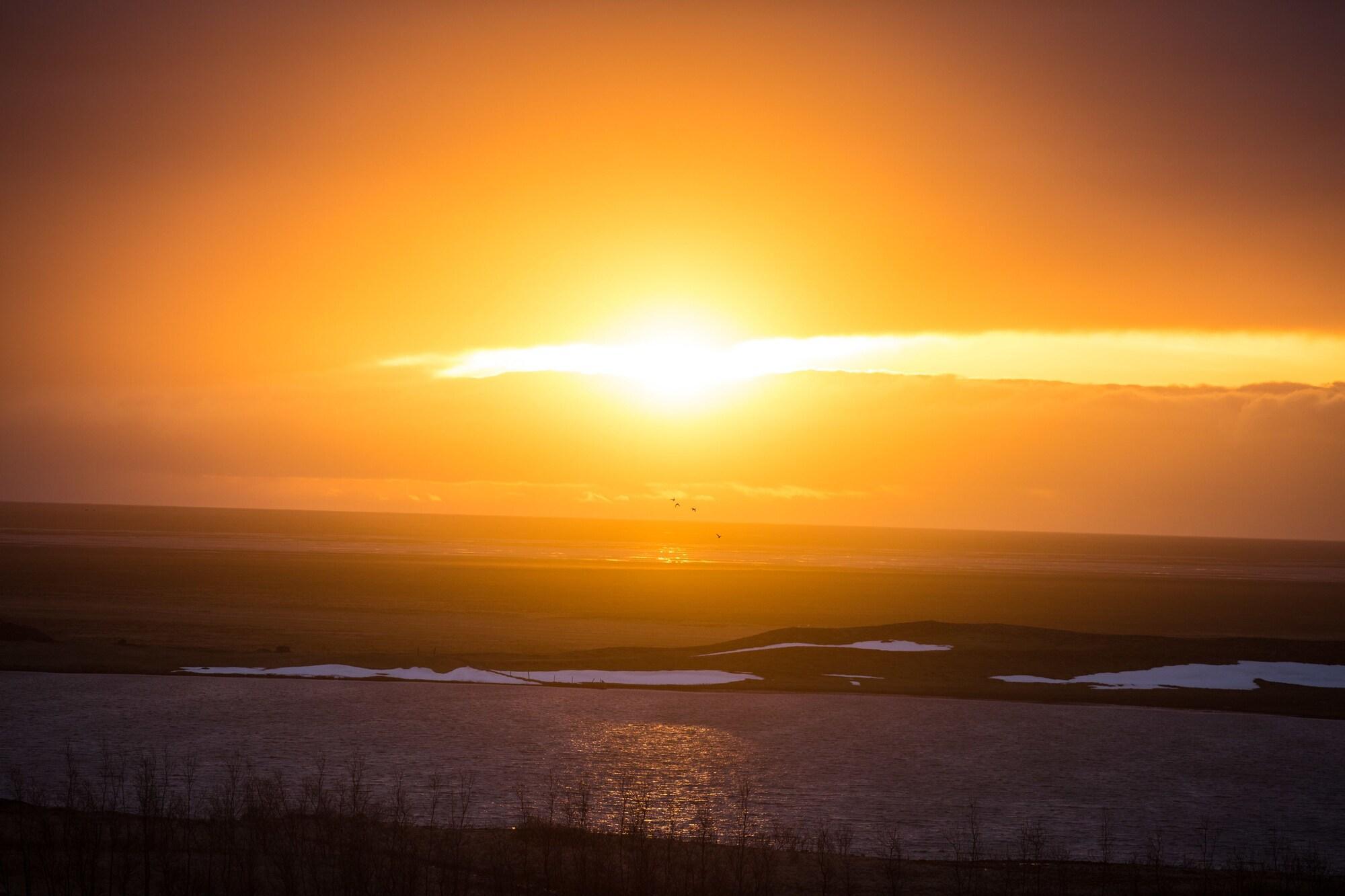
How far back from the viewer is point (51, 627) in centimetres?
5972

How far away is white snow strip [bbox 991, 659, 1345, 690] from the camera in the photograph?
134 feet

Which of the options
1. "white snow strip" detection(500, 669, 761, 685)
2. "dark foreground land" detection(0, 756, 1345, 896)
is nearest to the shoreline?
"white snow strip" detection(500, 669, 761, 685)

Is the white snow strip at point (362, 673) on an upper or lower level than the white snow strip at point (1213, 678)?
upper

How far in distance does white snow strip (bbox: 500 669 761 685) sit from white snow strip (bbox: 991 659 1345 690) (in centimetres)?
1125

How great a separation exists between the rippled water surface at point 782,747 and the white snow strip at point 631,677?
8.31 feet

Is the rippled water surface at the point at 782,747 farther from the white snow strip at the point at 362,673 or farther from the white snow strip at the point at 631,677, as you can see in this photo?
the white snow strip at the point at 631,677

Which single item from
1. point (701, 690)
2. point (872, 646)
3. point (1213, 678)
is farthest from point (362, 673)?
point (1213, 678)

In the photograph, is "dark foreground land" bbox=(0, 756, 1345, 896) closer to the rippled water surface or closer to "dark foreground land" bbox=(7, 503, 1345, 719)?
the rippled water surface

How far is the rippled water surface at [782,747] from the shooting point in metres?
22.6

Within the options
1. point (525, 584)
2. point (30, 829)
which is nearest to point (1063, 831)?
point (30, 829)

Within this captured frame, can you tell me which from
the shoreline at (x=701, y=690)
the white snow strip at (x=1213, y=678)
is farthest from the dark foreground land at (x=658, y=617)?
the white snow strip at (x=1213, y=678)

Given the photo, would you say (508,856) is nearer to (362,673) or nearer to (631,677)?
(631,677)

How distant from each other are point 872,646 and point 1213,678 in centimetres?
1406

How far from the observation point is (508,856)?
18188 millimetres
